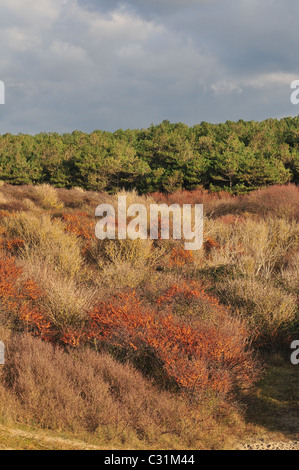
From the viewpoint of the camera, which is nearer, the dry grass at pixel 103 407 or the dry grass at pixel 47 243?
the dry grass at pixel 103 407

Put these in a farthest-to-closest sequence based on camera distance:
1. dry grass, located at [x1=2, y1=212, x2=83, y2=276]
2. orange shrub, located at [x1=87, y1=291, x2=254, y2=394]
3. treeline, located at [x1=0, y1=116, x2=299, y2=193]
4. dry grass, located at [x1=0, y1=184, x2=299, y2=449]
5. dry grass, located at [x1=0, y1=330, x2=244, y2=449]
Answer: treeline, located at [x1=0, y1=116, x2=299, y2=193] < dry grass, located at [x1=2, y1=212, x2=83, y2=276] < orange shrub, located at [x1=87, y1=291, x2=254, y2=394] < dry grass, located at [x1=0, y1=184, x2=299, y2=449] < dry grass, located at [x1=0, y1=330, x2=244, y2=449]

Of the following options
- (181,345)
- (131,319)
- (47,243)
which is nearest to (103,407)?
(181,345)

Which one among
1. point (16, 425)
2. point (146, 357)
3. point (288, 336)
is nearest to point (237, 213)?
point (288, 336)

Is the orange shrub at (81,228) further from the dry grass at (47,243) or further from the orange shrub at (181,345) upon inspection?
the orange shrub at (181,345)

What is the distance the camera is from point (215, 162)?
29.7 metres

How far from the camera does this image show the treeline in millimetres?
28984

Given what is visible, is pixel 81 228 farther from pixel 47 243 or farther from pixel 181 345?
pixel 181 345

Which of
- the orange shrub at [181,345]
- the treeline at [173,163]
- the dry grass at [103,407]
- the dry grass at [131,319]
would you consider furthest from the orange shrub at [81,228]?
the treeline at [173,163]

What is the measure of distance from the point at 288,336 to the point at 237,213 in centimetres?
1178

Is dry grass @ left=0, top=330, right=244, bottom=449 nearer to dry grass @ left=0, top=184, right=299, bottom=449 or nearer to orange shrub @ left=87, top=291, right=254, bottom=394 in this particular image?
dry grass @ left=0, top=184, right=299, bottom=449

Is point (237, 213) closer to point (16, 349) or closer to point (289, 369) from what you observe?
point (289, 369)

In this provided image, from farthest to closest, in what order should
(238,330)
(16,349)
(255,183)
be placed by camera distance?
(255,183) → (238,330) → (16,349)

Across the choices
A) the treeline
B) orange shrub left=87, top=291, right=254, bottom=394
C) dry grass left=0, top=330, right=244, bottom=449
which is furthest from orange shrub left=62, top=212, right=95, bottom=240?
the treeline

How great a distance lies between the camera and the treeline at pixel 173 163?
29.0 m
